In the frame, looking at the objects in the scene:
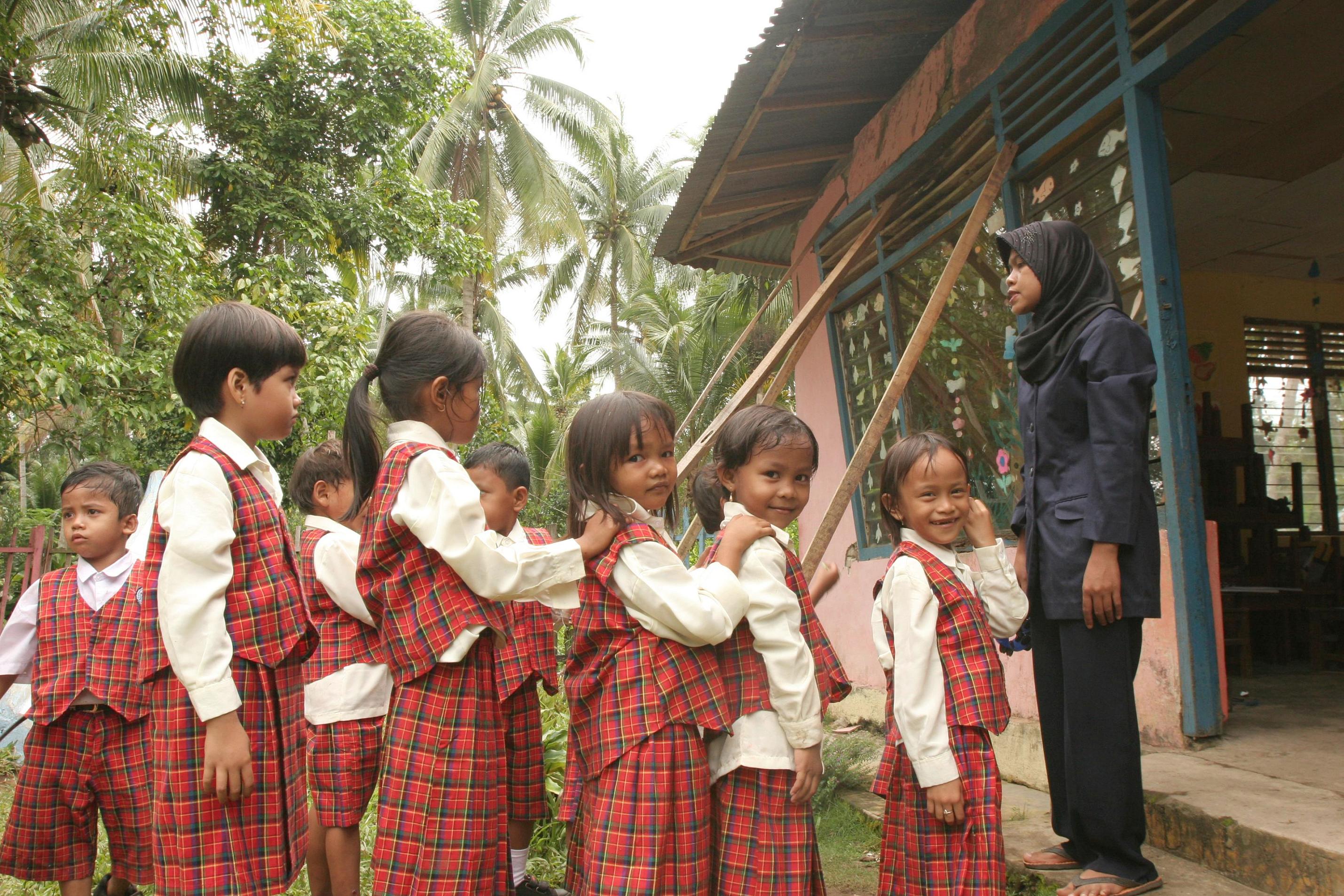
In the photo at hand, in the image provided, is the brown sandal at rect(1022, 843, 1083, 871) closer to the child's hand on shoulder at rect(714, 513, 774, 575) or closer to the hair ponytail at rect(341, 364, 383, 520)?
the child's hand on shoulder at rect(714, 513, 774, 575)

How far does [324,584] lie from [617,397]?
1092 millimetres

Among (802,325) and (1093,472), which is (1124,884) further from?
(802,325)

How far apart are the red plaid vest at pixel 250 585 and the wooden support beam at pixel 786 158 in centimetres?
376

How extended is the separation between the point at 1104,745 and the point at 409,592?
5.64 ft

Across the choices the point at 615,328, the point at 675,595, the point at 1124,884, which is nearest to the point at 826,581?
the point at 675,595

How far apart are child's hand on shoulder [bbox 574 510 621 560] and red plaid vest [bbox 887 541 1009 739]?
745mm

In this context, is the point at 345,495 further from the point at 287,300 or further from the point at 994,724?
the point at 287,300

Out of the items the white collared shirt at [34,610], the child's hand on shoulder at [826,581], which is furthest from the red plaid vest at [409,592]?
the white collared shirt at [34,610]

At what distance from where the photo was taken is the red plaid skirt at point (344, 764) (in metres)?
2.40

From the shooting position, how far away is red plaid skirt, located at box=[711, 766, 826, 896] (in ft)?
6.13

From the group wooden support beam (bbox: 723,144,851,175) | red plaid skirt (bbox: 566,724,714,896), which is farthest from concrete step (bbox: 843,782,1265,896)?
wooden support beam (bbox: 723,144,851,175)

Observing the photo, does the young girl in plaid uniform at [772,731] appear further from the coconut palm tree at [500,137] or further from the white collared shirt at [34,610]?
the coconut palm tree at [500,137]

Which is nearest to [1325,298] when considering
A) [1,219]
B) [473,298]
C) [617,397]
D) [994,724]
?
[994,724]

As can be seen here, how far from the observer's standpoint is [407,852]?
1.81m
